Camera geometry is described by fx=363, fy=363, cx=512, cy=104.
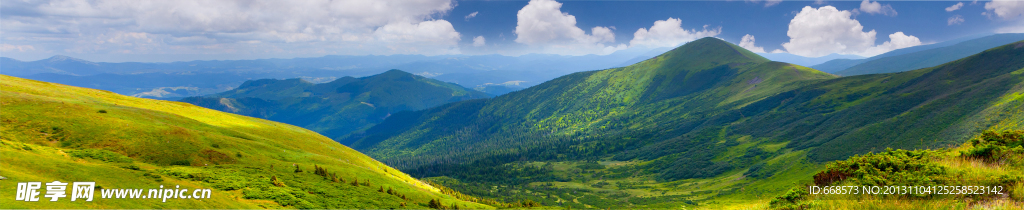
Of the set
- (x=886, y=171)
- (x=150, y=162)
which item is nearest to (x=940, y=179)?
(x=886, y=171)

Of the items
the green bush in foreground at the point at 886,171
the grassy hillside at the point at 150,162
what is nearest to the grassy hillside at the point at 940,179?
the green bush in foreground at the point at 886,171

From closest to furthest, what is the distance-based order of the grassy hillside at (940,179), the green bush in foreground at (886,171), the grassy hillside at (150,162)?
1. the grassy hillside at (940,179)
2. the green bush in foreground at (886,171)
3. the grassy hillside at (150,162)

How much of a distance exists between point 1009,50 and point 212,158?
273742mm

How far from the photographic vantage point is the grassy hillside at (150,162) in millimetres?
26125

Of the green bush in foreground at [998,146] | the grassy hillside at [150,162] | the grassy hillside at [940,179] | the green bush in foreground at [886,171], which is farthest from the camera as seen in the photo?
the grassy hillside at [150,162]

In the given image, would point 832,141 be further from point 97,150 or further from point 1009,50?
point 97,150

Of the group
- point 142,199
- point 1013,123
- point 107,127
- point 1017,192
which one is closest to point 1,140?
point 107,127

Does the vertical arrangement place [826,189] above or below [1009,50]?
below

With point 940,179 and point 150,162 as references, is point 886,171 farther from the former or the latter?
point 150,162

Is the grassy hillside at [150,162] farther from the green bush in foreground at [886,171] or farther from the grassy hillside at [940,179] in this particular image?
the green bush in foreground at [886,171]

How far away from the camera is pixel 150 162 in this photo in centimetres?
3688

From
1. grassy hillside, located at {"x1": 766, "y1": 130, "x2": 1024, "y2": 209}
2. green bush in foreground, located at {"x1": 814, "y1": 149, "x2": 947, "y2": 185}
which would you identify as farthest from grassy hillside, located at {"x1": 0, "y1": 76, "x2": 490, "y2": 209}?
green bush in foreground, located at {"x1": 814, "y1": 149, "x2": 947, "y2": 185}

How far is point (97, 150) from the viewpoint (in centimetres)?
3484

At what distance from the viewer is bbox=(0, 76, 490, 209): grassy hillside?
26.1 meters
